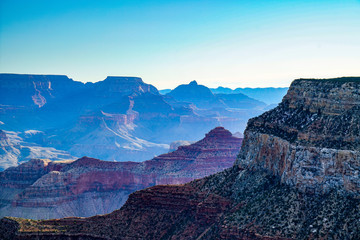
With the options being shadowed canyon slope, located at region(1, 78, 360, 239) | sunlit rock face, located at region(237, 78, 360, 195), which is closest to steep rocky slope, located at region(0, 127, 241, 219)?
shadowed canyon slope, located at region(1, 78, 360, 239)

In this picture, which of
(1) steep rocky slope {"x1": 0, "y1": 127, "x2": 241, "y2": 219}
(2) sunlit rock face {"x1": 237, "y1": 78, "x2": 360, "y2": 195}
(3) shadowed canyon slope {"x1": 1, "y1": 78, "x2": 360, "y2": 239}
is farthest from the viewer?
(1) steep rocky slope {"x1": 0, "y1": 127, "x2": 241, "y2": 219}

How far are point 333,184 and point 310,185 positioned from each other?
90.9 inches

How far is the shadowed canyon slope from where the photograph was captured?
5491cm

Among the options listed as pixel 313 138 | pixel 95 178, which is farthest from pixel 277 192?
pixel 95 178

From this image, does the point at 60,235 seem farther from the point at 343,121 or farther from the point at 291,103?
the point at 343,121

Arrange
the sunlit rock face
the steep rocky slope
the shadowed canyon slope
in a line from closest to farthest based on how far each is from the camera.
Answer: the shadowed canyon slope < the sunlit rock face < the steep rocky slope

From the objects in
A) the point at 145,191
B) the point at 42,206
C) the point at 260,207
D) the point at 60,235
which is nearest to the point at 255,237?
the point at 260,207

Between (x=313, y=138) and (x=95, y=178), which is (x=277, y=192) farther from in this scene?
(x=95, y=178)

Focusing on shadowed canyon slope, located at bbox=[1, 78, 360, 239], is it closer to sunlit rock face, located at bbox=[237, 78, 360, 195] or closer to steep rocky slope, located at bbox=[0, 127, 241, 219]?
sunlit rock face, located at bbox=[237, 78, 360, 195]

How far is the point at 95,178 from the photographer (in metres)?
139

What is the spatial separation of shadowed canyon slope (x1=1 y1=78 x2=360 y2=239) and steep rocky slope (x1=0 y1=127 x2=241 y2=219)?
174 ft

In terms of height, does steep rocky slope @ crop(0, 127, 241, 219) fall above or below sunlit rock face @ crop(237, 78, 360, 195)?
below

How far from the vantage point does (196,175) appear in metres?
138

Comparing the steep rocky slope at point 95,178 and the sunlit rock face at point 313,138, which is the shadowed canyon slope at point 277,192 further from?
the steep rocky slope at point 95,178
